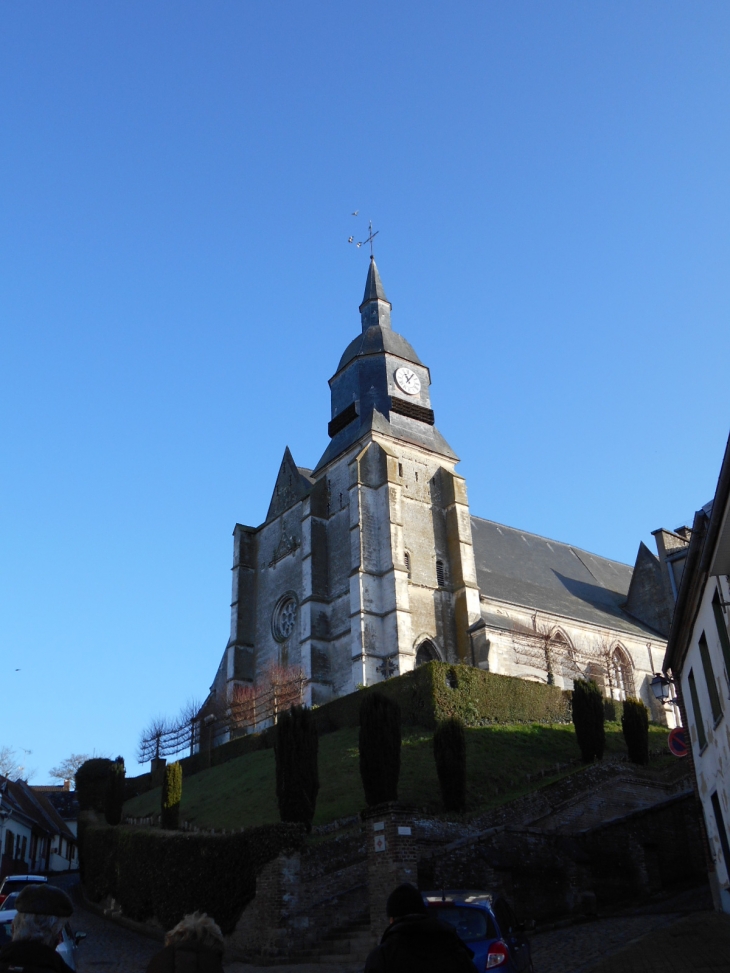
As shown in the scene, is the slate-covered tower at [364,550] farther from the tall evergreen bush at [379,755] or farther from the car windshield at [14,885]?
the car windshield at [14,885]

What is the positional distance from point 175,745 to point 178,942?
1648 inches

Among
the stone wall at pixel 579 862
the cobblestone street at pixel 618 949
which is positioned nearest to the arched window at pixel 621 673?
the stone wall at pixel 579 862

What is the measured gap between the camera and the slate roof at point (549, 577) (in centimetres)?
4728

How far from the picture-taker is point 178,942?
14.6ft

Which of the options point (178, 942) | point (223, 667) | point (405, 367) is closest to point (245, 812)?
point (178, 942)

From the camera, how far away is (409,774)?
23.5 meters

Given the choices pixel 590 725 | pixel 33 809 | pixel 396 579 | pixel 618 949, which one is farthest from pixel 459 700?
pixel 33 809

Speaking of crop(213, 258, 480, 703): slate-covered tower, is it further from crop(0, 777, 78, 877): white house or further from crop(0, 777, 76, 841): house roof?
crop(0, 777, 78, 877): white house

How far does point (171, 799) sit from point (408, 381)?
29916mm

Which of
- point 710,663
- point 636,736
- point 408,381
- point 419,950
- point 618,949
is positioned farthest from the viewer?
point 408,381

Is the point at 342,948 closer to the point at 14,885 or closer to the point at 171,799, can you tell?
the point at 14,885

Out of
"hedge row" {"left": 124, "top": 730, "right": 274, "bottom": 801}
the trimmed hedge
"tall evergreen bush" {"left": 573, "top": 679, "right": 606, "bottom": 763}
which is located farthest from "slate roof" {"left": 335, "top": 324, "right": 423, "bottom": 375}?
the trimmed hedge

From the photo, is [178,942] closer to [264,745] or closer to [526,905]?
[526,905]

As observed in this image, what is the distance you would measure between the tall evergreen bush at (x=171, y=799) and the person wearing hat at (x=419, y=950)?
21.4m
